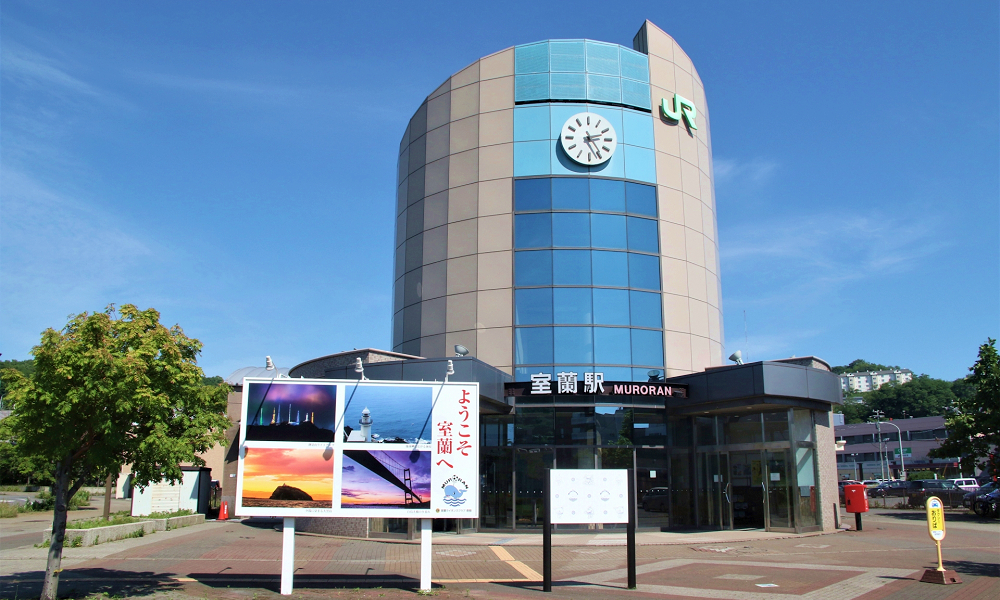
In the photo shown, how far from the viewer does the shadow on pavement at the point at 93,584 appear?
490 inches

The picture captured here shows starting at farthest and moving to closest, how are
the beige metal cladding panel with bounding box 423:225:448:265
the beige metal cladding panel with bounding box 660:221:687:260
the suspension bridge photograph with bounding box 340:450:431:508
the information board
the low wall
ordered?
the beige metal cladding panel with bounding box 423:225:448:265 → the beige metal cladding panel with bounding box 660:221:687:260 → the low wall → the information board → the suspension bridge photograph with bounding box 340:450:431:508

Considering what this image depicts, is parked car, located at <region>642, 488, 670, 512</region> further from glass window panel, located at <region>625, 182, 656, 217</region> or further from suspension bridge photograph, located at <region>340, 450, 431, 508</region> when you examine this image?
suspension bridge photograph, located at <region>340, 450, 431, 508</region>

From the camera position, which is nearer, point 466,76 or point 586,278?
point 586,278

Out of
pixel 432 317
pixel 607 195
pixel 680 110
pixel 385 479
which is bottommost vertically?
pixel 385 479

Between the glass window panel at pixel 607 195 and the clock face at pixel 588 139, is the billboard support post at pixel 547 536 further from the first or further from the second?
the clock face at pixel 588 139

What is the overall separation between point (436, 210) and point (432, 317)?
449cm

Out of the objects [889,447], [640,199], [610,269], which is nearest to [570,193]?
[640,199]

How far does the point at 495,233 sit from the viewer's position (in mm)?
27953

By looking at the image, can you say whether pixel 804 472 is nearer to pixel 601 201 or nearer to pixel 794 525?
pixel 794 525

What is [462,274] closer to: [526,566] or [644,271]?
[644,271]

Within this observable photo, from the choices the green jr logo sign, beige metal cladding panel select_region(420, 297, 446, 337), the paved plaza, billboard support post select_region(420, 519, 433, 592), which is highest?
the green jr logo sign

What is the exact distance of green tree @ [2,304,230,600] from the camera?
38.6 feet

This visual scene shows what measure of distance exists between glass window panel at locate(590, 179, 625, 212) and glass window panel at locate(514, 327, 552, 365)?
535cm

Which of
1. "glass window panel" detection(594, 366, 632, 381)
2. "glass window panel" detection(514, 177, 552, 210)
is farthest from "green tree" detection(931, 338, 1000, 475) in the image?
"glass window panel" detection(514, 177, 552, 210)
